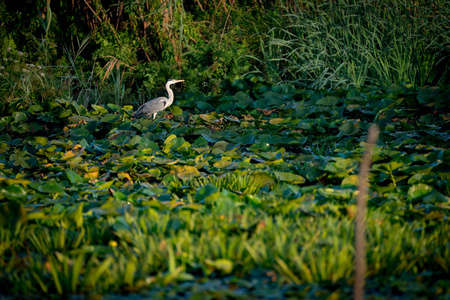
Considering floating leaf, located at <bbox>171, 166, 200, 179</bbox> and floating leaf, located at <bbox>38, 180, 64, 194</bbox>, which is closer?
floating leaf, located at <bbox>38, 180, 64, 194</bbox>

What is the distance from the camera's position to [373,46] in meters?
5.59

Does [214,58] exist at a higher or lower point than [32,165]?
higher

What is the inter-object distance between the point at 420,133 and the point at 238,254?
9.45 feet

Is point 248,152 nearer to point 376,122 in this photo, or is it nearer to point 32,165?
point 376,122

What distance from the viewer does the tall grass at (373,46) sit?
569 cm

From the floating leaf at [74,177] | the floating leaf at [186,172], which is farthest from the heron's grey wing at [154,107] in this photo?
the floating leaf at [74,177]

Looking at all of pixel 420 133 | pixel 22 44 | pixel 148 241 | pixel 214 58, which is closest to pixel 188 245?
pixel 148 241

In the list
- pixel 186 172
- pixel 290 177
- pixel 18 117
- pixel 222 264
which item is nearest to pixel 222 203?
pixel 222 264

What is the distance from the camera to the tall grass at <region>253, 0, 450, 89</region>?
18.7 ft

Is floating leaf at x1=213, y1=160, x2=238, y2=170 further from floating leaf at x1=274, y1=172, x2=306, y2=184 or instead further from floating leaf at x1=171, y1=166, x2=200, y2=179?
floating leaf at x1=274, y1=172, x2=306, y2=184

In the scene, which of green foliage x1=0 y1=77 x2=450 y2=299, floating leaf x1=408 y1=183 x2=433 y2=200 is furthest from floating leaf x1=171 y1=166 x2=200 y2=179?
floating leaf x1=408 y1=183 x2=433 y2=200

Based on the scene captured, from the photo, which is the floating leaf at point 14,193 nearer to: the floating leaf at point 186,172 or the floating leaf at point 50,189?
the floating leaf at point 50,189

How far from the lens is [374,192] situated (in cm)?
273

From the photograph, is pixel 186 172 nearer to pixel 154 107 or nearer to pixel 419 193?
pixel 419 193
